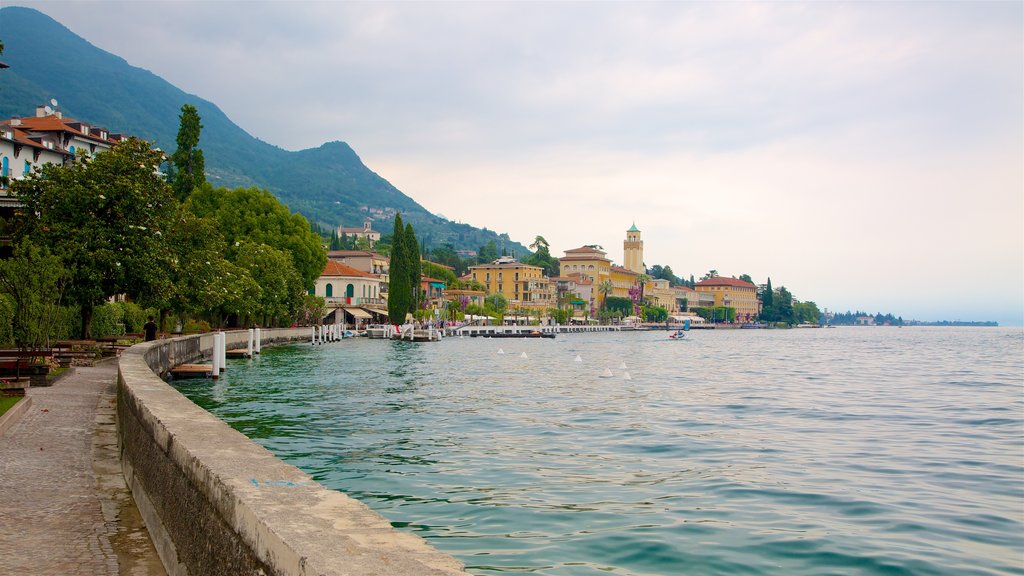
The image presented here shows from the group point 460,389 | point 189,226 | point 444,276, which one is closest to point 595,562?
point 460,389

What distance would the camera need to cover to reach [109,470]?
9.92m

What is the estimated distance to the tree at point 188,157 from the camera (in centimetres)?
6444

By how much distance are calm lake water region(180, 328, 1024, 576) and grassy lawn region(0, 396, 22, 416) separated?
4466 mm

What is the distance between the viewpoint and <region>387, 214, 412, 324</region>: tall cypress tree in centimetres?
9556

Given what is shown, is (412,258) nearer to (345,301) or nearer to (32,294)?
(345,301)

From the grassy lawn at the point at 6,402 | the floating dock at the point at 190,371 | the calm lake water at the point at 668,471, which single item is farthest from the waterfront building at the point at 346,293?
the grassy lawn at the point at 6,402

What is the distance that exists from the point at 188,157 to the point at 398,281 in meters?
36.7

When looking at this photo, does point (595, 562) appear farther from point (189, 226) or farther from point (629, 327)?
point (629, 327)

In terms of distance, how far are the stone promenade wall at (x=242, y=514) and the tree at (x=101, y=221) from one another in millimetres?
25688

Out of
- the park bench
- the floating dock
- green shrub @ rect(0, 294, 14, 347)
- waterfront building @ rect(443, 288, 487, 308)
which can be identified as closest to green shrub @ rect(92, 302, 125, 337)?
the floating dock

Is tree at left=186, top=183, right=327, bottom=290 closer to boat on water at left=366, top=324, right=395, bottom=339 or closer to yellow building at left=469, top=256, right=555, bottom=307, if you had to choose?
boat on water at left=366, top=324, right=395, bottom=339

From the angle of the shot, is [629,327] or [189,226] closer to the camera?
[189,226]

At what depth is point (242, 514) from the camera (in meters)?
4.32

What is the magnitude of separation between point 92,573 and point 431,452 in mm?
10286
